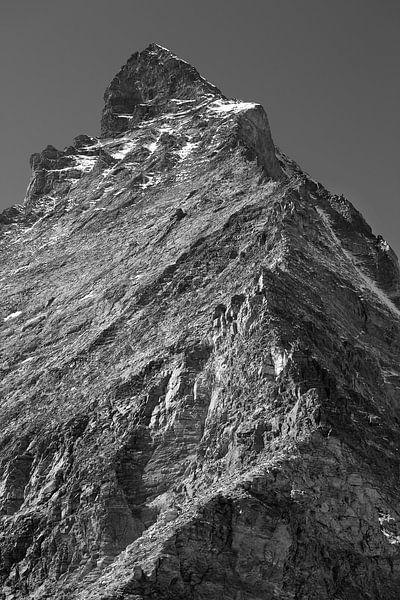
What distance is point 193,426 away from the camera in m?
64.9

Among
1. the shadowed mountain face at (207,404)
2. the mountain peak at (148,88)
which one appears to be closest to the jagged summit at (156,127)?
the mountain peak at (148,88)

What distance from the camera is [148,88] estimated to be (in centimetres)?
15050

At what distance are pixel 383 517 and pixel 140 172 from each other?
66.3 meters

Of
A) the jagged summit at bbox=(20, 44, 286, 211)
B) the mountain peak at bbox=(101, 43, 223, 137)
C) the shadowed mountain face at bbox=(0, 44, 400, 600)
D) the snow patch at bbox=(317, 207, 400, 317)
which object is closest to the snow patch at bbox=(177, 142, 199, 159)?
the jagged summit at bbox=(20, 44, 286, 211)

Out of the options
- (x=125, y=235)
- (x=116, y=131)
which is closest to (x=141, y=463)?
(x=125, y=235)

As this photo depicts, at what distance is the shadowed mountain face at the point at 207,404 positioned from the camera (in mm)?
55031

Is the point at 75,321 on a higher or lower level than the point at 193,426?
higher

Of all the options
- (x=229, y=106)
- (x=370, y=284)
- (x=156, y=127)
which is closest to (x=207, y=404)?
(x=370, y=284)

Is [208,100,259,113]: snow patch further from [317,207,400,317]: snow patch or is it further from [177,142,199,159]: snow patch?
[317,207,400,317]: snow patch

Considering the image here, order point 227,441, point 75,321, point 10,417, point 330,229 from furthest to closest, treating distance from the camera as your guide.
→ point 330,229
point 75,321
point 10,417
point 227,441

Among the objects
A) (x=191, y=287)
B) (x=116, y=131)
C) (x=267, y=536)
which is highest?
(x=116, y=131)

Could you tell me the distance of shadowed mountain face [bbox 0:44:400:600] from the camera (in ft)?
181

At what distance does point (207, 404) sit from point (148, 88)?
89.9 meters

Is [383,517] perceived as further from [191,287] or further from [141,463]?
Answer: [191,287]
